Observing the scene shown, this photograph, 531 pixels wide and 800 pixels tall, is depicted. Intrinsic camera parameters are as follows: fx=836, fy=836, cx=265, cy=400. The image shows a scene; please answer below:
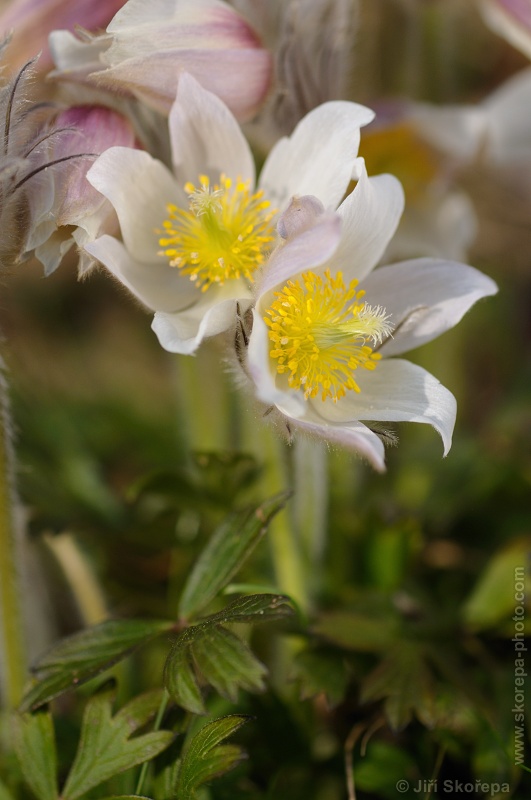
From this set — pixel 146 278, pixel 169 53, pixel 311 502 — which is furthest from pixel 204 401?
pixel 169 53

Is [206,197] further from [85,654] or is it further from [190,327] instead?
[85,654]

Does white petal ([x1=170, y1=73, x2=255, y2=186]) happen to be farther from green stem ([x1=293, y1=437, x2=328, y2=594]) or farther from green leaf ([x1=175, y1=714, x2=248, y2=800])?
green leaf ([x1=175, y1=714, x2=248, y2=800])

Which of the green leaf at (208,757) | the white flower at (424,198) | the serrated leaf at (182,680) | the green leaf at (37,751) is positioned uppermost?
the white flower at (424,198)

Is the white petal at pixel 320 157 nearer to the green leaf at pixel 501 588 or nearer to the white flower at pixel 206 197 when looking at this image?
the white flower at pixel 206 197

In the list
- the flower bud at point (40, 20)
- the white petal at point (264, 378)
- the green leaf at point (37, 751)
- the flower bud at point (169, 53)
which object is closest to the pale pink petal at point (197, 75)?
the flower bud at point (169, 53)

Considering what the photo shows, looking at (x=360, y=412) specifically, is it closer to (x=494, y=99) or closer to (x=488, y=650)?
(x=488, y=650)

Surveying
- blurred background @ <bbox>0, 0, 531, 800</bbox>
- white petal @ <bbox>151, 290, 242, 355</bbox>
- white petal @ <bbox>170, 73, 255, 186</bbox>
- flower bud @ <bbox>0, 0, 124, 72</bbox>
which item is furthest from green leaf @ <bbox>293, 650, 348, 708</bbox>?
flower bud @ <bbox>0, 0, 124, 72</bbox>
